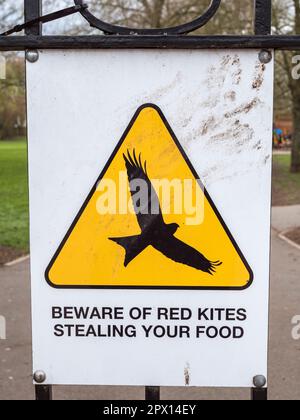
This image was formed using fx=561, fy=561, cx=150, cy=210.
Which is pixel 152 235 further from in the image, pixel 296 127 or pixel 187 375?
pixel 296 127

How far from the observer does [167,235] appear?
1427 millimetres

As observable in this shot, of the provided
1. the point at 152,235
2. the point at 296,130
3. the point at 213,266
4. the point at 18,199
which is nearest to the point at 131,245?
the point at 152,235

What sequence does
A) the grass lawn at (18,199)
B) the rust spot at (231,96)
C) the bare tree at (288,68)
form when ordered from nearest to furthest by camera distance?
the rust spot at (231,96)
the grass lawn at (18,199)
the bare tree at (288,68)

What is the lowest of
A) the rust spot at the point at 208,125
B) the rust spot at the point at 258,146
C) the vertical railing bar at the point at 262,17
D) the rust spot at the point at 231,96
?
the rust spot at the point at 258,146

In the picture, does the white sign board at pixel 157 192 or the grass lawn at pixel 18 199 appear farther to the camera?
the grass lawn at pixel 18 199

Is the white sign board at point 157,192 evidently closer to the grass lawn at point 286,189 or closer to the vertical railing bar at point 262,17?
the vertical railing bar at point 262,17

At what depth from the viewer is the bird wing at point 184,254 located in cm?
143

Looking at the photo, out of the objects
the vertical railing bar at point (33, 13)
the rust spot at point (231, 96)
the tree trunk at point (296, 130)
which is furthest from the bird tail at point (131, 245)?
the tree trunk at point (296, 130)

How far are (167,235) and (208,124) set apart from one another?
0.98 ft

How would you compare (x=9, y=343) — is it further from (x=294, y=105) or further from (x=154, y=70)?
(x=294, y=105)

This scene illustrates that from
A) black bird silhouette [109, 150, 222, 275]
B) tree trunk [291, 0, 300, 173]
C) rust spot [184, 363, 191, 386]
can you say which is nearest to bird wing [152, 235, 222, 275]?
black bird silhouette [109, 150, 222, 275]

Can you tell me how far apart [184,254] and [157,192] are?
0.17 meters

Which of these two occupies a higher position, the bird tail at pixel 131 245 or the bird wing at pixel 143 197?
the bird wing at pixel 143 197
